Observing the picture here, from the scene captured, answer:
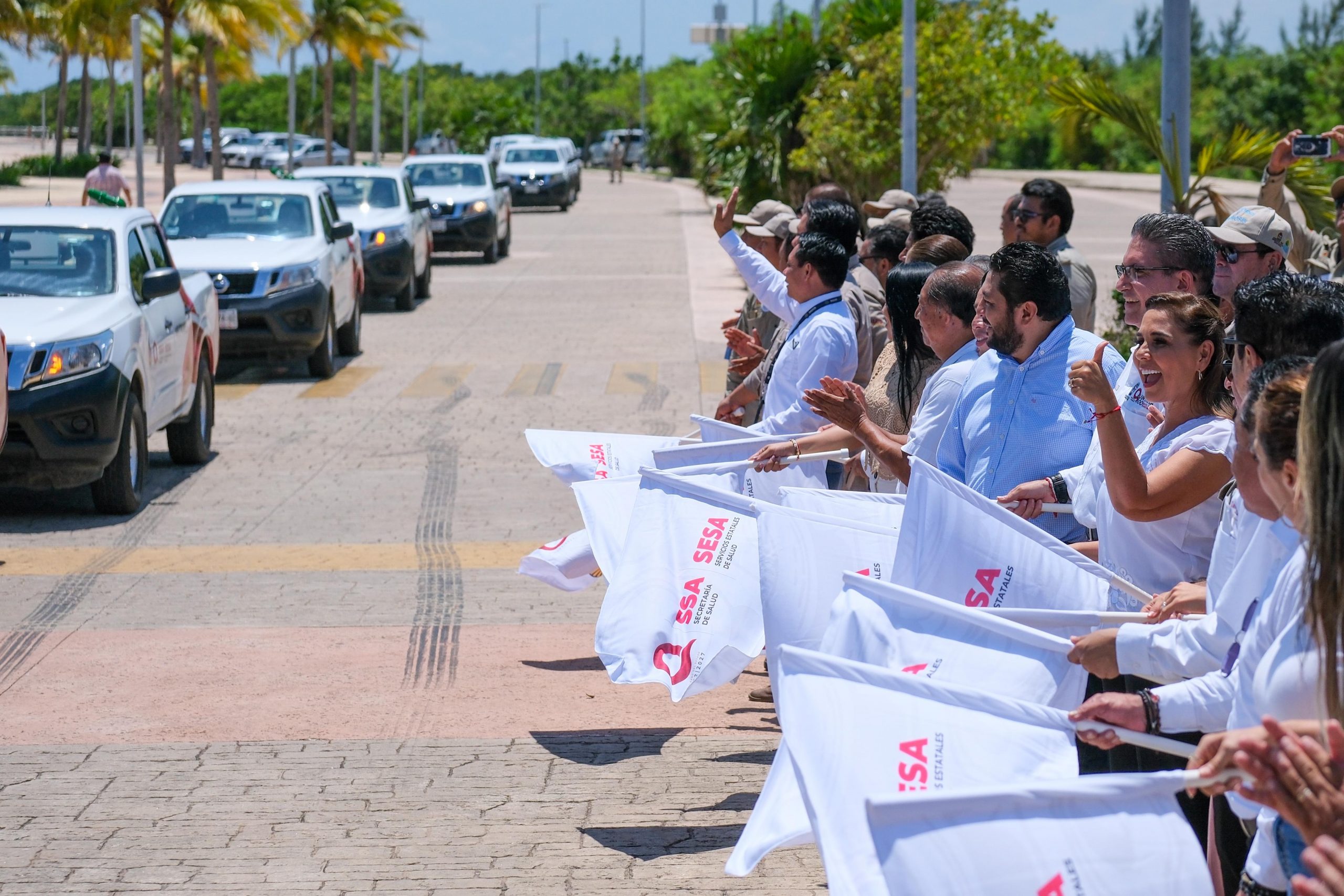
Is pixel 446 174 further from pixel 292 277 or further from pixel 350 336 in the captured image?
pixel 292 277

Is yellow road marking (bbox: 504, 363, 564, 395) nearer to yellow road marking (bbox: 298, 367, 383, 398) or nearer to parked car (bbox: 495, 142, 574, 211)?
yellow road marking (bbox: 298, 367, 383, 398)

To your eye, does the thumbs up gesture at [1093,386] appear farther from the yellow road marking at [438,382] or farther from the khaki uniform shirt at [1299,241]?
the yellow road marking at [438,382]

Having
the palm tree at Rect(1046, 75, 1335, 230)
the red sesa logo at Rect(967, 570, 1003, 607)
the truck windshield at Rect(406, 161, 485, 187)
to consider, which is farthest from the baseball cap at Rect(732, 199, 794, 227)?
the truck windshield at Rect(406, 161, 485, 187)

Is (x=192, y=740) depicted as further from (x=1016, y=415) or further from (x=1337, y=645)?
(x=1337, y=645)

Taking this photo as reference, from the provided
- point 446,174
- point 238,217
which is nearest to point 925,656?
point 238,217

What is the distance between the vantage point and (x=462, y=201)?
27922 millimetres

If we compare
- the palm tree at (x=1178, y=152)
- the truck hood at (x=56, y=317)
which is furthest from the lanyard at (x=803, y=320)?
the palm tree at (x=1178, y=152)

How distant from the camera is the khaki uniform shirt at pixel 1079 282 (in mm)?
7984

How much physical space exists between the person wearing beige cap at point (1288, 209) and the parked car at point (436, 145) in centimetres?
6681

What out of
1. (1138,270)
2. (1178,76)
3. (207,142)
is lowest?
(1138,270)

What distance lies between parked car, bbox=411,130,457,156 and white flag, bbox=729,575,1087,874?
Answer: 71.4m

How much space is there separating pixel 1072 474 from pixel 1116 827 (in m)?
2.21

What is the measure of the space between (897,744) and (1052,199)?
5575mm

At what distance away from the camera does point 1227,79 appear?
6178 centimetres
